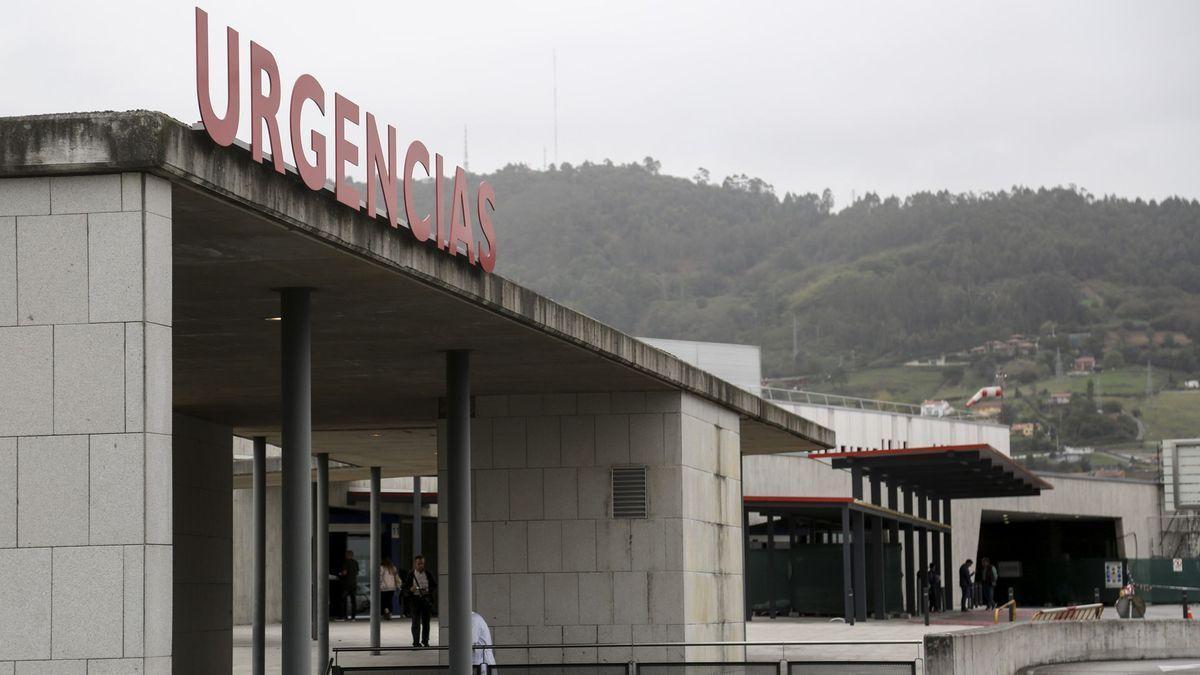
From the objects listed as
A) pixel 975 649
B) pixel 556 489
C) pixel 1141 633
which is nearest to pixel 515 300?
pixel 556 489

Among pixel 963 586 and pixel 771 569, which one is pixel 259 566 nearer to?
pixel 771 569

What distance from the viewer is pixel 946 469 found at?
45.7 metres

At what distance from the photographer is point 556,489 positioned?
22.1 m

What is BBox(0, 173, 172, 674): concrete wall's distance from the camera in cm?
977

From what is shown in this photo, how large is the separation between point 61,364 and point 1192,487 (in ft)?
237

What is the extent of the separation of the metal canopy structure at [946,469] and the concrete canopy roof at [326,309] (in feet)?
50.0

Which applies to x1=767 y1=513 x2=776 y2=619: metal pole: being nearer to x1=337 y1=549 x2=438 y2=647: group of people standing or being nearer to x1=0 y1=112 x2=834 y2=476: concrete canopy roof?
x1=337 y1=549 x2=438 y2=647: group of people standing

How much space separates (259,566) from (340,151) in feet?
55.9

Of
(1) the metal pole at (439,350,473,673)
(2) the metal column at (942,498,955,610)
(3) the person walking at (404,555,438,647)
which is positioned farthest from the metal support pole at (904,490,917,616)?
(1) the metal pole at (439,350,473,673)

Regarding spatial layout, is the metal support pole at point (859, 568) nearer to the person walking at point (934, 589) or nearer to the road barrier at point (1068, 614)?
the road barrier at point (1068, 614)

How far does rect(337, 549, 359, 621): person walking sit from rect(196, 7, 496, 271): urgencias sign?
3533cm

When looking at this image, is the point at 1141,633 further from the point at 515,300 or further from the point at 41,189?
the point at 41,189

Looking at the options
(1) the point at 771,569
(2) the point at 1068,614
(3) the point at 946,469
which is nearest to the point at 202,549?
(2) the point at 1068,614

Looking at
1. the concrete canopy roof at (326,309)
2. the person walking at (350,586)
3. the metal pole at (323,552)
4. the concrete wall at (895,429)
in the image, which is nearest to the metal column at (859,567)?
the person walking at (350,586)
